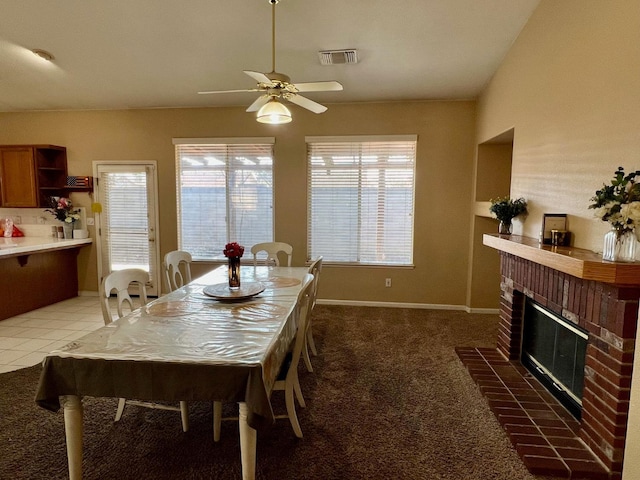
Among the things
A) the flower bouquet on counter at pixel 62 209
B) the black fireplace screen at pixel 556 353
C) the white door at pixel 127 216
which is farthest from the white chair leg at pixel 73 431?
the flower bouquet on counter at pixel 62 209

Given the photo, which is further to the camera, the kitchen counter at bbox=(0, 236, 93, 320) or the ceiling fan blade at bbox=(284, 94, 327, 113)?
the kitchen counter at bbox=(0, 236, 93, 320)

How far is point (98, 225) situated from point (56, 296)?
115 cm

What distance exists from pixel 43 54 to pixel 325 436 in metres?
4.72

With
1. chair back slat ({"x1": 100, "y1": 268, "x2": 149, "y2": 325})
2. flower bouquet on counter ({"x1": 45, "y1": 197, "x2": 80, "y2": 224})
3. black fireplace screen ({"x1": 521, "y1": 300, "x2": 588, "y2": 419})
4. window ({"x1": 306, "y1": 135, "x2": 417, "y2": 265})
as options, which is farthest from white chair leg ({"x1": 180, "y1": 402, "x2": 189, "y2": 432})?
flower bouquet on counter ({"x1": 45, "y1": 197, "x2": 80, "y2": 224})

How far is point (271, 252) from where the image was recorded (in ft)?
13.8

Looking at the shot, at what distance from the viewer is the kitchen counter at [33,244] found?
4192 millimetres

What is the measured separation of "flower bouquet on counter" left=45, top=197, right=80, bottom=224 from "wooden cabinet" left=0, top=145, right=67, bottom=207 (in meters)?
0.16

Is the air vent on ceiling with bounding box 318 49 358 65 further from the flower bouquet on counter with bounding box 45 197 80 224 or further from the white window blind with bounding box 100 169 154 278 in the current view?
the flower bouquet on counter with bounding box 45 197 80 224

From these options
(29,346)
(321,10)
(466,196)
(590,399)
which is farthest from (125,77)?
(590,399)

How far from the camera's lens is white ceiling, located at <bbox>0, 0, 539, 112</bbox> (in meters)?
3.13

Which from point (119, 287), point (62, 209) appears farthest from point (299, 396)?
point (62, 209)

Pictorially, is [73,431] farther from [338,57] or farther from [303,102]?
[338,57]

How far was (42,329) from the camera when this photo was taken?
407 centimetres

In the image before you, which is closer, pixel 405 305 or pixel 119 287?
pixel 119 287
